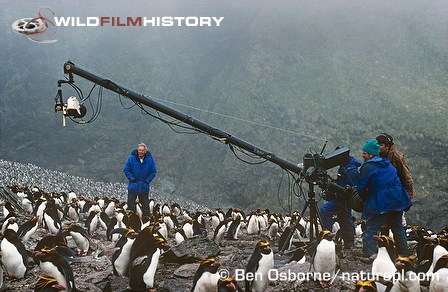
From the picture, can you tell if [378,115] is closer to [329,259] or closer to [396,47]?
[396,47]

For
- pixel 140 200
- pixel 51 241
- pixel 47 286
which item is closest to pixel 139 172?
pixel 140 200

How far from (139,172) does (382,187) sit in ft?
22.2

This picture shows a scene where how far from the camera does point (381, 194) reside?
6.68 m

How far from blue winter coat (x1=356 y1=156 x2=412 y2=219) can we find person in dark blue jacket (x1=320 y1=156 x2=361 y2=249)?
1242 millimetres

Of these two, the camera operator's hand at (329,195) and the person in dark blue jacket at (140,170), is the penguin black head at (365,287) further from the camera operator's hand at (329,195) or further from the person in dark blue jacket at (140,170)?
the person in dark blue jacket at (140,170)

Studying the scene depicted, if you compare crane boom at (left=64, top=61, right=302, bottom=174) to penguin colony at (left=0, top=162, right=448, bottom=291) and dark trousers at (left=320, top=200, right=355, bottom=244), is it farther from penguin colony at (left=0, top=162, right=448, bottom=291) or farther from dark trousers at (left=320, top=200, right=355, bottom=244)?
penguin colony at (left=0, top=162, right=448, bottom=291)

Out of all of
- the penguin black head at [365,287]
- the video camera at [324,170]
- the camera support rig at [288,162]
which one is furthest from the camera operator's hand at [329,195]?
the penguin black head at [365,287]

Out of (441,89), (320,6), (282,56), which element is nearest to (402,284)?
(441,89)

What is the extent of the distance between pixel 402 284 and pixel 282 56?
119ft

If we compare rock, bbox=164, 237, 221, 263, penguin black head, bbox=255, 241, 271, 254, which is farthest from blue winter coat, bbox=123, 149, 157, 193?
penguin black head, bbox=255, 241, 271, 254

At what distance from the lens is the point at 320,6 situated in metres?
45.2

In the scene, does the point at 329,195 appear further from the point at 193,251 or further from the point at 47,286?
the point at 47,286

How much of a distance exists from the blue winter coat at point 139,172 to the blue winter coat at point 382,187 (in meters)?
6.26

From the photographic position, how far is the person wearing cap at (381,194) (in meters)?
6.65
